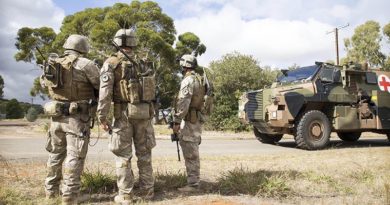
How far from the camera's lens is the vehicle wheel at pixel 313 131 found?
9.98 metres

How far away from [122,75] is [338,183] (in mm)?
3360

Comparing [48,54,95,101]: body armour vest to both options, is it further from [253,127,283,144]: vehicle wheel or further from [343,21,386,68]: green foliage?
[343,21,386,68]: green foliage

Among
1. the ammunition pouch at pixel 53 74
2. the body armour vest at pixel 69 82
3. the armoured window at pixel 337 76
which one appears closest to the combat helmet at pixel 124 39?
the body armour vest at pixel 69 82

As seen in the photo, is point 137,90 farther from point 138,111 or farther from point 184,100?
point 184,100

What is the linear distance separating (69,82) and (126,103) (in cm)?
69

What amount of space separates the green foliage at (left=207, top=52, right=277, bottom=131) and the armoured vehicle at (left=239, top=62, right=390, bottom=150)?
7194 millimetres

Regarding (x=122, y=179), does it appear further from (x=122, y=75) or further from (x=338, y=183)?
(x=338, y=183)

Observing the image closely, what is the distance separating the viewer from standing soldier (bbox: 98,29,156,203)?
182 inches

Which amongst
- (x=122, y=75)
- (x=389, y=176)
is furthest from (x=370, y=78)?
(x=122, y=75)

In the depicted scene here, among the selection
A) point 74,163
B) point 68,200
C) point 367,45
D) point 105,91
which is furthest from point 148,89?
point 367,45

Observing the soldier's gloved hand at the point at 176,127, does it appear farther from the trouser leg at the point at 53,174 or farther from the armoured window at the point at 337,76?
the armoured window at the point at 337,76

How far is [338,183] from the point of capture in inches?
230

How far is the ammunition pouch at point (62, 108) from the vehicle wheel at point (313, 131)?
21.4 ft

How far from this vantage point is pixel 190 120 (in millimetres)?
5430
